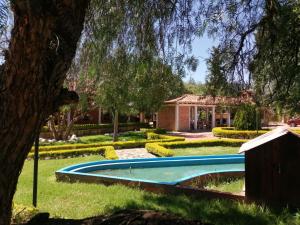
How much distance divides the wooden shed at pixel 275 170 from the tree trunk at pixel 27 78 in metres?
5.23

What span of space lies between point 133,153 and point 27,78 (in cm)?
1615

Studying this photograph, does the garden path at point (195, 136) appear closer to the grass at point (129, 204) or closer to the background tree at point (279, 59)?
the grass at point (129, 204)

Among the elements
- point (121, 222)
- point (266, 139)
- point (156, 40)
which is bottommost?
point (121, 222)

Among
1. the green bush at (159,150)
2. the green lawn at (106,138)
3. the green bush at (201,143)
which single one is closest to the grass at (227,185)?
the green bush at (159,150)

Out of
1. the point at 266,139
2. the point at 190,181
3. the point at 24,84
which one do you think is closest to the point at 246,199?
the point at 266,139

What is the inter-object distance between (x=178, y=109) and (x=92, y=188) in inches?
1012

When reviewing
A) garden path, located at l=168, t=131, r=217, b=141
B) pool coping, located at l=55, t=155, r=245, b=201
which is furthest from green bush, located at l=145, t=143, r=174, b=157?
garden path, located at l=168, t=131, r=217, b=141

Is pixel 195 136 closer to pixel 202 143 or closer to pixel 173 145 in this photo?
pixel 202 143

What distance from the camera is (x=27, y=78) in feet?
9.86

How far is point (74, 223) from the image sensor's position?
12.4 feet

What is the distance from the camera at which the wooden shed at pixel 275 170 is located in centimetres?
718

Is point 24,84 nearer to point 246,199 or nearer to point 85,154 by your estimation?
point 246,199

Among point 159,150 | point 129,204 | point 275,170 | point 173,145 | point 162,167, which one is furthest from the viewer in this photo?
point 173,145

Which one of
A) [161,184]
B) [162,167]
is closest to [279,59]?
[161,184]
